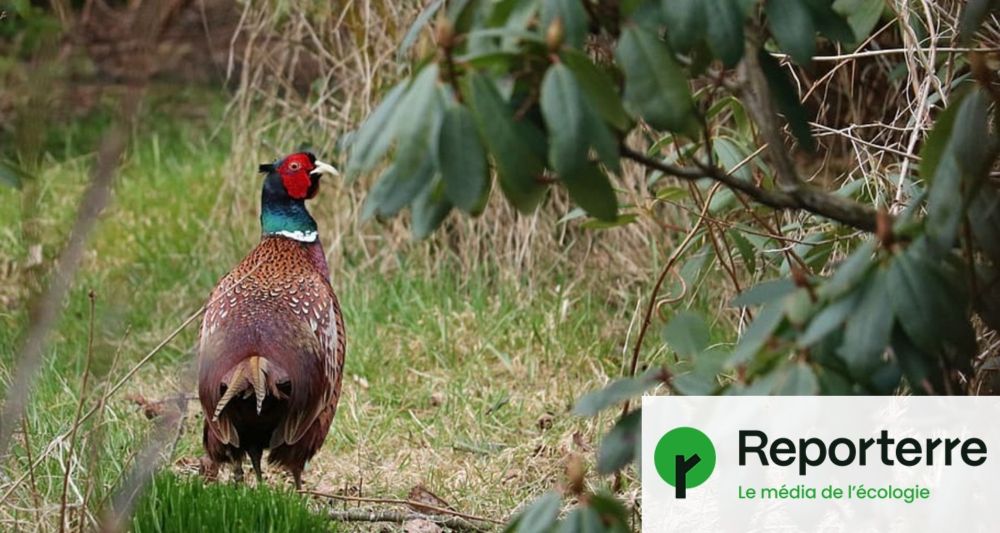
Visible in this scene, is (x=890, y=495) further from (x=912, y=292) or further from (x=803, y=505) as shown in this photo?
(x=912, y=292)

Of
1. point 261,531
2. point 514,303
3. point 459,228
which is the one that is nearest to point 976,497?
point 261,531

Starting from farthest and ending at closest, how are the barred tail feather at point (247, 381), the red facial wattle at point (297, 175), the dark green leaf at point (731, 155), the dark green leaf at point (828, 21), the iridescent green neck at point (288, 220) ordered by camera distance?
1. the red facial wattle at point (297, 175)
2. the iridescent green neck at point (288, 220)
3. the barred tail feather at point (247, 381)
4. the dark green leaf at point (731, 155)
5. the dark green leaf at point (828, 21)

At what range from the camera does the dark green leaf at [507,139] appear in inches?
63.7

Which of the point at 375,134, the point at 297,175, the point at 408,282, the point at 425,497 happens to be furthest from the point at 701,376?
the point at 408,282

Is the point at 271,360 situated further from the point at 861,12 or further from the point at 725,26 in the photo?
the point at 725,26

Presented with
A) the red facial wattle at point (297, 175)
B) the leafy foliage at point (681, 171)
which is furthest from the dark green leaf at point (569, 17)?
the red facial wattle at point (297, 175)

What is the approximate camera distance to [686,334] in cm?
190

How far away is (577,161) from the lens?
1640 millimetres

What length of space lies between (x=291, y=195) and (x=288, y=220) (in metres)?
0.11

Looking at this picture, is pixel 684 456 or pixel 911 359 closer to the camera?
pixel 911 359

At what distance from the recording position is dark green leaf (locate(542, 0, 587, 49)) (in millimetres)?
1690

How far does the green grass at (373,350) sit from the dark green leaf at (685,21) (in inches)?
67.6

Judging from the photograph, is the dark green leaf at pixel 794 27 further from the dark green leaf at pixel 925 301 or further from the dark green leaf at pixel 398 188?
the dark green leaf at pixel 398 188

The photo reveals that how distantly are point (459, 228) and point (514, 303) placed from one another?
0.44 metres
